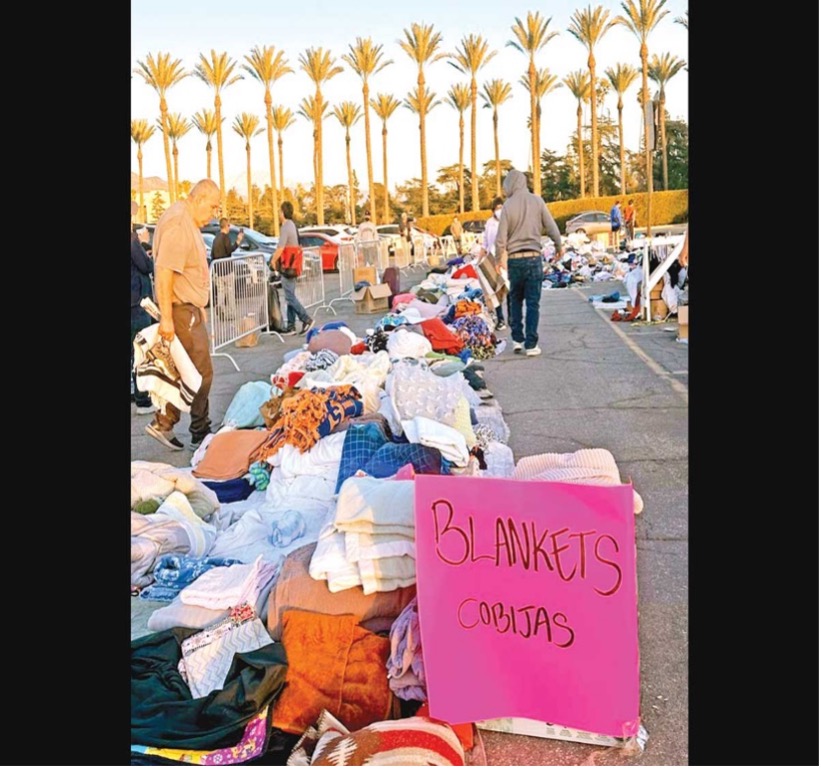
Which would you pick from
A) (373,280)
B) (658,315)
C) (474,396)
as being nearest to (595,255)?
(373,280)

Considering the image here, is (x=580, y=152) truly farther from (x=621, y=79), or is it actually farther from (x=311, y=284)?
(x=311, y=284)

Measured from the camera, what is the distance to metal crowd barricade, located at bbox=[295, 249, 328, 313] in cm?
1681

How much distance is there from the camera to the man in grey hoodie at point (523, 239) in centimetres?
1055

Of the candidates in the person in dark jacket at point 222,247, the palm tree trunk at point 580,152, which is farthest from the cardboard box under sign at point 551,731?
the palm tree trunk at point 580,152

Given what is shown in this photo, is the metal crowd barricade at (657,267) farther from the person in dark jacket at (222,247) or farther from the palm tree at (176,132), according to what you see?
the palm tree at (176,132)

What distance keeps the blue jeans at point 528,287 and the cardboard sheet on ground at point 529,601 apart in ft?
26.0

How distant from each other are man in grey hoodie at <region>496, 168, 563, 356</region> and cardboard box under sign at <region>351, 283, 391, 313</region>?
5.69m

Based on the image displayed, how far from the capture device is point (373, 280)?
1900 cm

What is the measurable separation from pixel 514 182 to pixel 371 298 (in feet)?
19.4

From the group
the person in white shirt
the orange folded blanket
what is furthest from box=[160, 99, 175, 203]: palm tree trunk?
the orange folded blanket

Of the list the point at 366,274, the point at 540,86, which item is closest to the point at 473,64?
the point at 540,86
